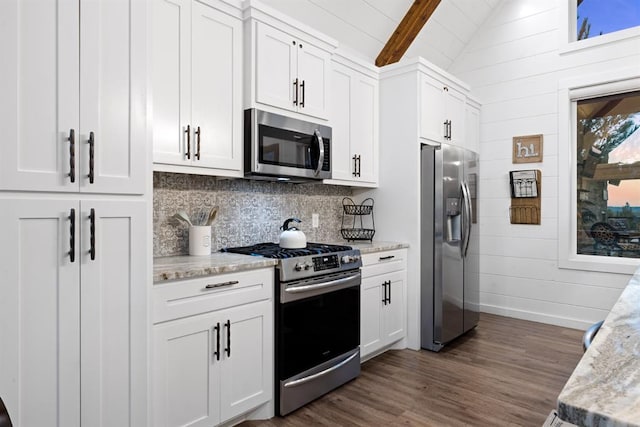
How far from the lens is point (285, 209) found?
3295mm

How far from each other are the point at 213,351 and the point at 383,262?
1636 mm

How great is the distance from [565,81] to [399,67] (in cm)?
190

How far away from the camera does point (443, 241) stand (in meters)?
3.39

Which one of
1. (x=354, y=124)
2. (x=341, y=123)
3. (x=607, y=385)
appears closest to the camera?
(x=607, y=385)

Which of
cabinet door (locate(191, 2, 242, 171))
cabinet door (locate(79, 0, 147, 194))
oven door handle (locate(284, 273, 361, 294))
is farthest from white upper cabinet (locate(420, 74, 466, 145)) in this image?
cabinet door (locate(79, 0, 147, 194))

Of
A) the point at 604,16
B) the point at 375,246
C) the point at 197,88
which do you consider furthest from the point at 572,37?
the point at 197,88

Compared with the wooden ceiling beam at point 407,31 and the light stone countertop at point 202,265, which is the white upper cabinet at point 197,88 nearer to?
the light stone countertop at point 202,265

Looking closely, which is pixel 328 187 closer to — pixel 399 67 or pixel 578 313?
pixel 399 67

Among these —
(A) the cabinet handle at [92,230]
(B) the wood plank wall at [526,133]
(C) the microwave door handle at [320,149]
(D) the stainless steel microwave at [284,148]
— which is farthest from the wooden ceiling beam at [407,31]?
(A) the cabinet handle at [92,230]

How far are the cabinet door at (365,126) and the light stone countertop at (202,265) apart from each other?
1.51 m

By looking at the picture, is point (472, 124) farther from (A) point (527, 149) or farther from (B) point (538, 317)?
(B) point (538, 317)

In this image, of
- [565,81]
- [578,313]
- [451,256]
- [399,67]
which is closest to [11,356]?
[451,256]

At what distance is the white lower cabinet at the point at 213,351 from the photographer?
72.7 inches

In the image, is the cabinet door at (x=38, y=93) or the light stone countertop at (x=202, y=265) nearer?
the cabinet door at (x=38, y=93)
